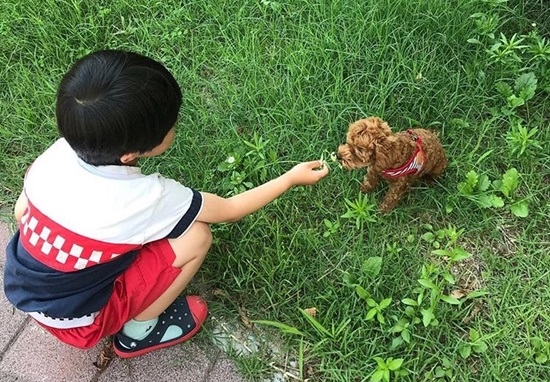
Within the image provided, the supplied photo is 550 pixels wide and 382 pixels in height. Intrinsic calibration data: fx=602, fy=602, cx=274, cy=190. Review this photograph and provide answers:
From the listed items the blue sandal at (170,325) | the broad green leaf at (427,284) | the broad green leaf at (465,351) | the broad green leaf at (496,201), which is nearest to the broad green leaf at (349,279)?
the broad green leaf at (427,284)

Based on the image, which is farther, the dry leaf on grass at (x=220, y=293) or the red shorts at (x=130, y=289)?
the dry leaf on grass at (x=220, y=293)

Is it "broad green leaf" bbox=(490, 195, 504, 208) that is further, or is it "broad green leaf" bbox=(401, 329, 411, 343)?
"broad green leaf" bbox=(490, 195, 504, 208)

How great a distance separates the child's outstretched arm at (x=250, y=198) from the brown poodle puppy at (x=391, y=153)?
0.15 m

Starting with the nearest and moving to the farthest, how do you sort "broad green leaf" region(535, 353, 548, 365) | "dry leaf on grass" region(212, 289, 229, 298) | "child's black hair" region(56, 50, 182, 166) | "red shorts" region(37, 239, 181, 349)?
"child's black hair" region(56, 50, 182, 166) < "red shorts" region(37, 239, 181, 349) < "broad green leaf" region(535, 353, 548, 365) < "dry leaf on grass" region(212, 289, 229, 298)

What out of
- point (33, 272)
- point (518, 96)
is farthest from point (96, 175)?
point (518, 96)

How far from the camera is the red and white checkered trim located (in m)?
1.90

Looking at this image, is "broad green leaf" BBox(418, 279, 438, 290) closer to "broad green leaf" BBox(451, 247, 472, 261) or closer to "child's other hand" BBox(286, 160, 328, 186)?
"broad green leaf" BBox(451, 247, 472, 261)

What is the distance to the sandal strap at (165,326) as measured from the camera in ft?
7.70

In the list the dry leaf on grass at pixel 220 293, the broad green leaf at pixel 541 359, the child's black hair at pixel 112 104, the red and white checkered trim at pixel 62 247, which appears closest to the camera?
the child's black hair at pixel 112 104

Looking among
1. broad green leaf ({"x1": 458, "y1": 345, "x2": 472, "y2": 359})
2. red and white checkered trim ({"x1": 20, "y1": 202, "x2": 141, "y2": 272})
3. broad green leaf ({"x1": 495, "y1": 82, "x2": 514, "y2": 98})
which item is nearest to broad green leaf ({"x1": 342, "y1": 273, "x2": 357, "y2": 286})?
broad green leaf ({"x1": 458, "y1": 345, "x2": 472, "y2": 359})

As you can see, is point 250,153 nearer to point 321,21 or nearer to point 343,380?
point 321,21

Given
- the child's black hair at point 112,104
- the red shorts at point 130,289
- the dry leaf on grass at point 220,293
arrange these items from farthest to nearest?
1. the dry leaf on grass at point 220,293
2. the red shorts at point 130,289
3. the child's black hair at point 112,104

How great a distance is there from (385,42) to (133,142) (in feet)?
5.18

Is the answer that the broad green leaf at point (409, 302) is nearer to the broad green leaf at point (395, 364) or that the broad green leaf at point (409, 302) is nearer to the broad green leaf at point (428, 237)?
the broad green leaf at point (395, 364)
